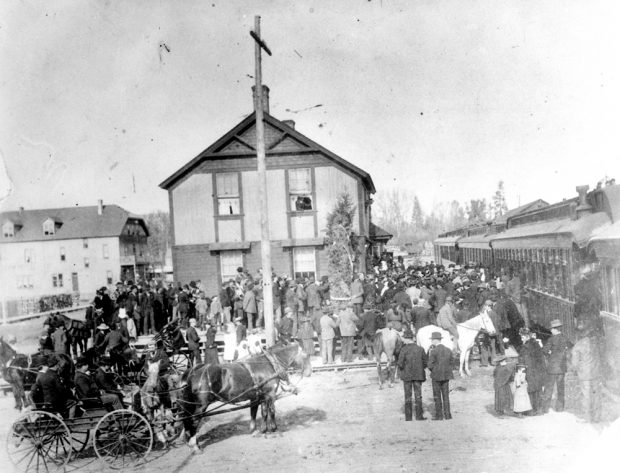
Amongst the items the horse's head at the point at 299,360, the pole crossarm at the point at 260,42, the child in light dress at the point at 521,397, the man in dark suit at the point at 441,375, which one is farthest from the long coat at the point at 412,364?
the pole crossarm at the point at 260,42

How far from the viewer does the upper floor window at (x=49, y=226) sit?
156 ft

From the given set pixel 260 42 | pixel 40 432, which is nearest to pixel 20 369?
pixel 40 432

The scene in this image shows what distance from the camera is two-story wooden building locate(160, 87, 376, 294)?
22141 millimetres

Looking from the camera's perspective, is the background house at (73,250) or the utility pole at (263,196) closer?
the utility pole at (263,196)

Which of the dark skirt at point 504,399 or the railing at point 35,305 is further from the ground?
the railing at point 35,305

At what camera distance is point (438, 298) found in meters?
14.8

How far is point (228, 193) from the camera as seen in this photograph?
2239 cm

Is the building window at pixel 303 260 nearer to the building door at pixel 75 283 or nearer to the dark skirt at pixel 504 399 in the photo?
the dark skirt at pixel 504 399

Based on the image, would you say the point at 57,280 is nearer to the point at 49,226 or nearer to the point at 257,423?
the point at 49,226

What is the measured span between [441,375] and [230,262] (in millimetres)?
14962

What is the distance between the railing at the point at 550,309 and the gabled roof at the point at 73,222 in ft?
139

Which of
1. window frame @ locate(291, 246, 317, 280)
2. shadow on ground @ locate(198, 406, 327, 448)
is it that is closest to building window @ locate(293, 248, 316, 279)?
window frame @ locate(291, 246, 317, 280)

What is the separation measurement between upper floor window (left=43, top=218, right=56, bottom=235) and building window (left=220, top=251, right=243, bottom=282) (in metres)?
33.0

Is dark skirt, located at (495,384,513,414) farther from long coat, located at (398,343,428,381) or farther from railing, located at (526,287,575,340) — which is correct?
railing, located at (526,287,575,340)
